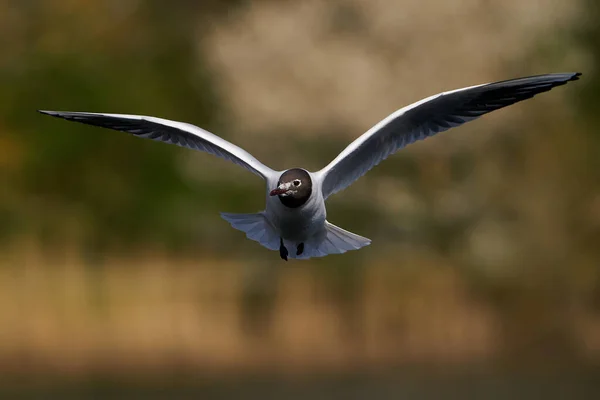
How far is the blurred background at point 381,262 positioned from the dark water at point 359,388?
22 mm

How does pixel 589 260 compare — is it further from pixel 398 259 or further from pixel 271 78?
pixel 271 78

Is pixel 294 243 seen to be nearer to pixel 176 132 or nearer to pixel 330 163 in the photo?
pixel 330 163

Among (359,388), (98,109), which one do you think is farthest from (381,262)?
(98,109)

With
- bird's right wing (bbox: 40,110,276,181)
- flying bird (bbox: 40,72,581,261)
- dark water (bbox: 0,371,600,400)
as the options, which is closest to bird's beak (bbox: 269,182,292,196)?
flying bird (bbox: 40,72,581,261)

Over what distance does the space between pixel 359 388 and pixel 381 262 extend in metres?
1.35

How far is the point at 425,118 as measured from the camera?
624cm

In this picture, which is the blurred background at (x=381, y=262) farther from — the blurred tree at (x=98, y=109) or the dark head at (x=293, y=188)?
the dark head at (x=293, y=188)

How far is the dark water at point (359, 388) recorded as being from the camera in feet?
42.4

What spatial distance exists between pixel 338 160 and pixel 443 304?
23.9 feet

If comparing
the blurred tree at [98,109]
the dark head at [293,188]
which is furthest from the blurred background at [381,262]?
the dark head at [293,188]

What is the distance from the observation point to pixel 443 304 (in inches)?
511

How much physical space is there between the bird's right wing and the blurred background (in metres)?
6.45

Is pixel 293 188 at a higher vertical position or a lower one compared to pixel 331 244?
higher

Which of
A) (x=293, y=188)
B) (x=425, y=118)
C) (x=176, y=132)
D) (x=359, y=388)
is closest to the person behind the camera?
(x=293, y=188)
